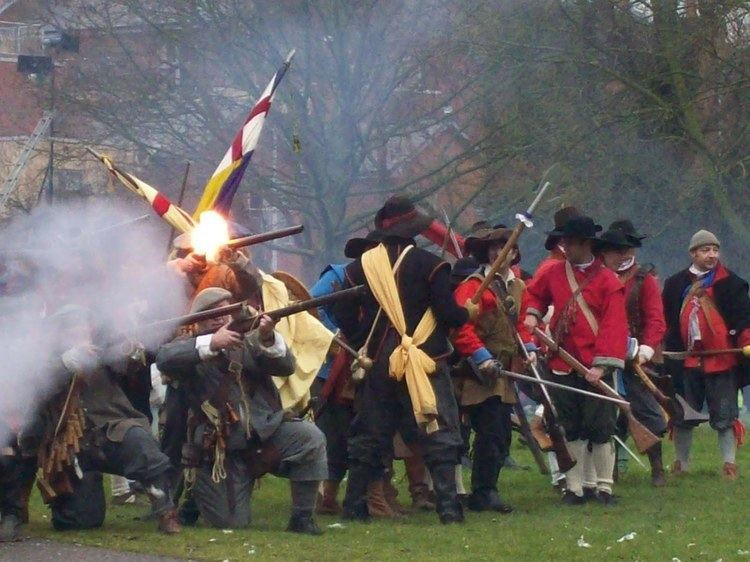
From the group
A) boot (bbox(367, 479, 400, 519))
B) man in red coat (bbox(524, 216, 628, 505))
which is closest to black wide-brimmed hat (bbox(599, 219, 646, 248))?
man in red coat (bbox(524, 216, 628, 505))

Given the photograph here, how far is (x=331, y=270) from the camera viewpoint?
33.1ft

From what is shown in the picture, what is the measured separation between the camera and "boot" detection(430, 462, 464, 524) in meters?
9.13

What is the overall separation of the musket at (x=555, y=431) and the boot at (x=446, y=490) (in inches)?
38.7

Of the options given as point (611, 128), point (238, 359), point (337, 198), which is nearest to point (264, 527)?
point (238, 359)

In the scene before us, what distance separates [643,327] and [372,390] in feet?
8.47

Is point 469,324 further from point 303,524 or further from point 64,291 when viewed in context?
point 64,291

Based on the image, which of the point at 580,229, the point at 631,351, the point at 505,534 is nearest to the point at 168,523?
the point at 505,534

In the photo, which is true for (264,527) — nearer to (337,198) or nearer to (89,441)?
(89,441)

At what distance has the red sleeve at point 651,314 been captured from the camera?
10953 millimetres

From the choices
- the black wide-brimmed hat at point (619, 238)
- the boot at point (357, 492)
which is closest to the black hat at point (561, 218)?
the black wide-brimmed hat at point (619, 238)

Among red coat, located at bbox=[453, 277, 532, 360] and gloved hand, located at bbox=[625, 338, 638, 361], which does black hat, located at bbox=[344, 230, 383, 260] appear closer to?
red coat, located at bbox=[453, 277, 532, 360]

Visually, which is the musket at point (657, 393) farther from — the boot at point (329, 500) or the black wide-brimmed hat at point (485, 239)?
the boot at point (329, 500)

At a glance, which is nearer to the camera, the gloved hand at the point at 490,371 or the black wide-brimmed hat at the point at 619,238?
the gloved hand at the point at 490,371

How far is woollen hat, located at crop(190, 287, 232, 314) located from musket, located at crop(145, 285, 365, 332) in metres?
0.25
